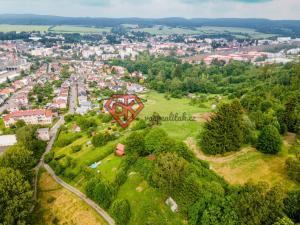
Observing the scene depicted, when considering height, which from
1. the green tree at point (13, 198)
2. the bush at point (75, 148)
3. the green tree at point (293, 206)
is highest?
the green tree at point (293, 206)

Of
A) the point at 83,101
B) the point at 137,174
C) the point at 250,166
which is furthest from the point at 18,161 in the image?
the point at 83,101

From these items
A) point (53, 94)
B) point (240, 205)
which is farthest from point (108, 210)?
point (53, 94)

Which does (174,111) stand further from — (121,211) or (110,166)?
(121,211)

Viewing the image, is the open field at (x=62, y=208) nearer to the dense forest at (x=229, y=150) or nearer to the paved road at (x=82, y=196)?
the paved road at (x=82, y=196)

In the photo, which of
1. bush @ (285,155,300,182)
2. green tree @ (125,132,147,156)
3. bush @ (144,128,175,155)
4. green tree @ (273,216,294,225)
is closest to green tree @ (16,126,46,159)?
green tree @ (125,132,147,156)

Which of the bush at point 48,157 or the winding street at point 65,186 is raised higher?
the bush at point 48,157

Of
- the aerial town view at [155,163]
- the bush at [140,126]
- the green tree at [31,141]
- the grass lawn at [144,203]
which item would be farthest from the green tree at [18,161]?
the bush at [140,126]

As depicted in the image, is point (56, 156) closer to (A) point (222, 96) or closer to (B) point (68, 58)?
(A) point (222, 96)
